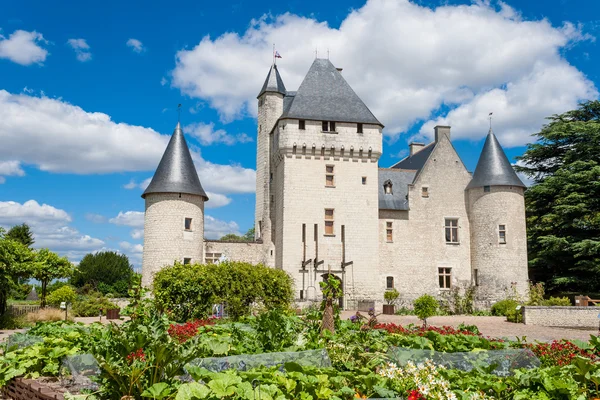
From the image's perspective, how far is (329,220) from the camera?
27.4 m

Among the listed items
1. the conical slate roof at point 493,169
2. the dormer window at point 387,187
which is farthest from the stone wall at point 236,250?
the conical slate roof at point 493,169

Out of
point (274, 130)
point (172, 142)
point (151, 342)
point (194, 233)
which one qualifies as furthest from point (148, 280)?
point (151, 342)

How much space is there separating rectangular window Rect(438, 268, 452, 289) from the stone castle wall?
12.6m

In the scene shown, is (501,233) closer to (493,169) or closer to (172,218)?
(493,169)

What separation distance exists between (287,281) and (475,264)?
47.8ft

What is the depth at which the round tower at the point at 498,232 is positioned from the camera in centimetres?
2781

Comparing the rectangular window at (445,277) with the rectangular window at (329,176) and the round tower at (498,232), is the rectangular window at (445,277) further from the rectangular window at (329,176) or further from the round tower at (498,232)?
the rectangular window at (329,176)

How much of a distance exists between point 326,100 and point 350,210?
577 centimetres

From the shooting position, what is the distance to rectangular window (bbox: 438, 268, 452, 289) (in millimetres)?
29031

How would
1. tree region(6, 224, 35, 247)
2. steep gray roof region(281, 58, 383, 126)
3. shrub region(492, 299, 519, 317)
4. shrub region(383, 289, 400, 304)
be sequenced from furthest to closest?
tree region(6, 224, 35, 247) → steep gray roof region(281, 58, 383, 126) → shrub region(383, 289, 400, 304) → shrub region(492, 299, 519, 317)

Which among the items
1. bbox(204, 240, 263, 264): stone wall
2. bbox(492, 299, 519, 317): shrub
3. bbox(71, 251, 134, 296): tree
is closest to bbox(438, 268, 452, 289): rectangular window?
bbox(492, 299, 519, 317): shrub

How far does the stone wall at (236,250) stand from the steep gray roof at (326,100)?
6845mm

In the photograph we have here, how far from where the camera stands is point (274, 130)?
1152 inches

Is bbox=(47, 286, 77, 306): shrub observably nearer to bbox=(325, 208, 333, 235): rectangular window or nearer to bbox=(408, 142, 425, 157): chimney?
bbox=(325, 208, 333, 235): rectangular window
